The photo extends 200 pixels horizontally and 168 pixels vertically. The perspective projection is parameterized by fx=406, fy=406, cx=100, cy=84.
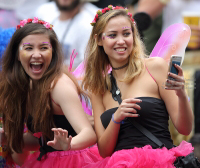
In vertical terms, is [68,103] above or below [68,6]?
below

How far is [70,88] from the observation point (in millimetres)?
3049

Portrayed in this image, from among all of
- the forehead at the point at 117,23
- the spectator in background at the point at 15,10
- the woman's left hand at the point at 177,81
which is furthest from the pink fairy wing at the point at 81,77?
the spectator in background at the point at 15,10

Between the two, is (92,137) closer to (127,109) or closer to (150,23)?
(127,109)

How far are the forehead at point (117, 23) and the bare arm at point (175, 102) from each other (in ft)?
1.11

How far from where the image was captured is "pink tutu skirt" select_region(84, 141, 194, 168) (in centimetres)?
262

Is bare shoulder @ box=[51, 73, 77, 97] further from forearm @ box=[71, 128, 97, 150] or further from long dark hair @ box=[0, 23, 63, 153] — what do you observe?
forearm @ box=[71, 128, 97, 150]

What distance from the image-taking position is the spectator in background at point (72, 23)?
528 cm

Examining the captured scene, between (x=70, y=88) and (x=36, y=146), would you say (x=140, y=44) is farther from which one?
(x=36, y=146)

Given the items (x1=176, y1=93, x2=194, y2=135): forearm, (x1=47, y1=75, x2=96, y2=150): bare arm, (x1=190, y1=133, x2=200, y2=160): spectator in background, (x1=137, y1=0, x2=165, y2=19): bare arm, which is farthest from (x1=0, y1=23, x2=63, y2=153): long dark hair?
(x1=137, y1=0, x2=165, y2=19): bare arm

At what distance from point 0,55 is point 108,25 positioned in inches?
48.3

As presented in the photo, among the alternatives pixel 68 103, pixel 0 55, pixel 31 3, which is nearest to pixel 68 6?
pixel 31 3

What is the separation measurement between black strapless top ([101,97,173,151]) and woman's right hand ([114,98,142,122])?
0.12 meters

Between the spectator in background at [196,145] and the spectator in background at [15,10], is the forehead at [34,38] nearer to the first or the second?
the spectator in background at [196,145]

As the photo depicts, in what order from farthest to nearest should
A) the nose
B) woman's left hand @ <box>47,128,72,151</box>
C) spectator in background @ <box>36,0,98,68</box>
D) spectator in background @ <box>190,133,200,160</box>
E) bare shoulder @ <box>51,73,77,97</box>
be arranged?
1. spectator in background @ <box>36,0,98,68</box>
2. spectator in background @ <box>190,133,200,160</box>
3. bare shoulder @ <box>51,73,77,97</box>
4. the nose
5. woman's left hand @ <box>47,128,72,151</box>
